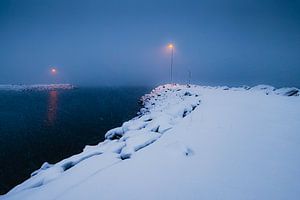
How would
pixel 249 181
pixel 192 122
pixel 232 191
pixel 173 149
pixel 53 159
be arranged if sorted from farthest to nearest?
pixel 53 159 → pixel 192 122 → pixel 173 149 → pixel 249 181 → pixel 232 191

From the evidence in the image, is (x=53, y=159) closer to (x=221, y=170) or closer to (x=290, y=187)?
(x=221, y=170)

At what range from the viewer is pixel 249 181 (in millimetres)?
3314

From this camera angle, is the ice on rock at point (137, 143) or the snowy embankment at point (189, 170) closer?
the snowy embankment at point (189, 170)

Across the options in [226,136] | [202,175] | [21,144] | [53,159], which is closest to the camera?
[202,175]

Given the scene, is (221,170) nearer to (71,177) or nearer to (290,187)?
(290,187)

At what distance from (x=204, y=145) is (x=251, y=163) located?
120 cm

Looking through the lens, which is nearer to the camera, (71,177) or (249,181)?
(249,181)

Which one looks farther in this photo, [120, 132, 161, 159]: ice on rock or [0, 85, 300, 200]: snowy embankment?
[120, 132, 161, 159]: ice on rock

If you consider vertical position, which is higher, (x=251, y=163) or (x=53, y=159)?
(x=251, y=163)

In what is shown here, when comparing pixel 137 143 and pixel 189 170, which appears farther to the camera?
pixel 137 143

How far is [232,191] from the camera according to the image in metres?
3.04

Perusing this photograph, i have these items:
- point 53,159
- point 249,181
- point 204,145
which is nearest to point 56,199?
point 249,181

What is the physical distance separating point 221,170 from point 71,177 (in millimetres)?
2721

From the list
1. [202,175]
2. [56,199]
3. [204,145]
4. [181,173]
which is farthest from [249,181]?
[56,199]
